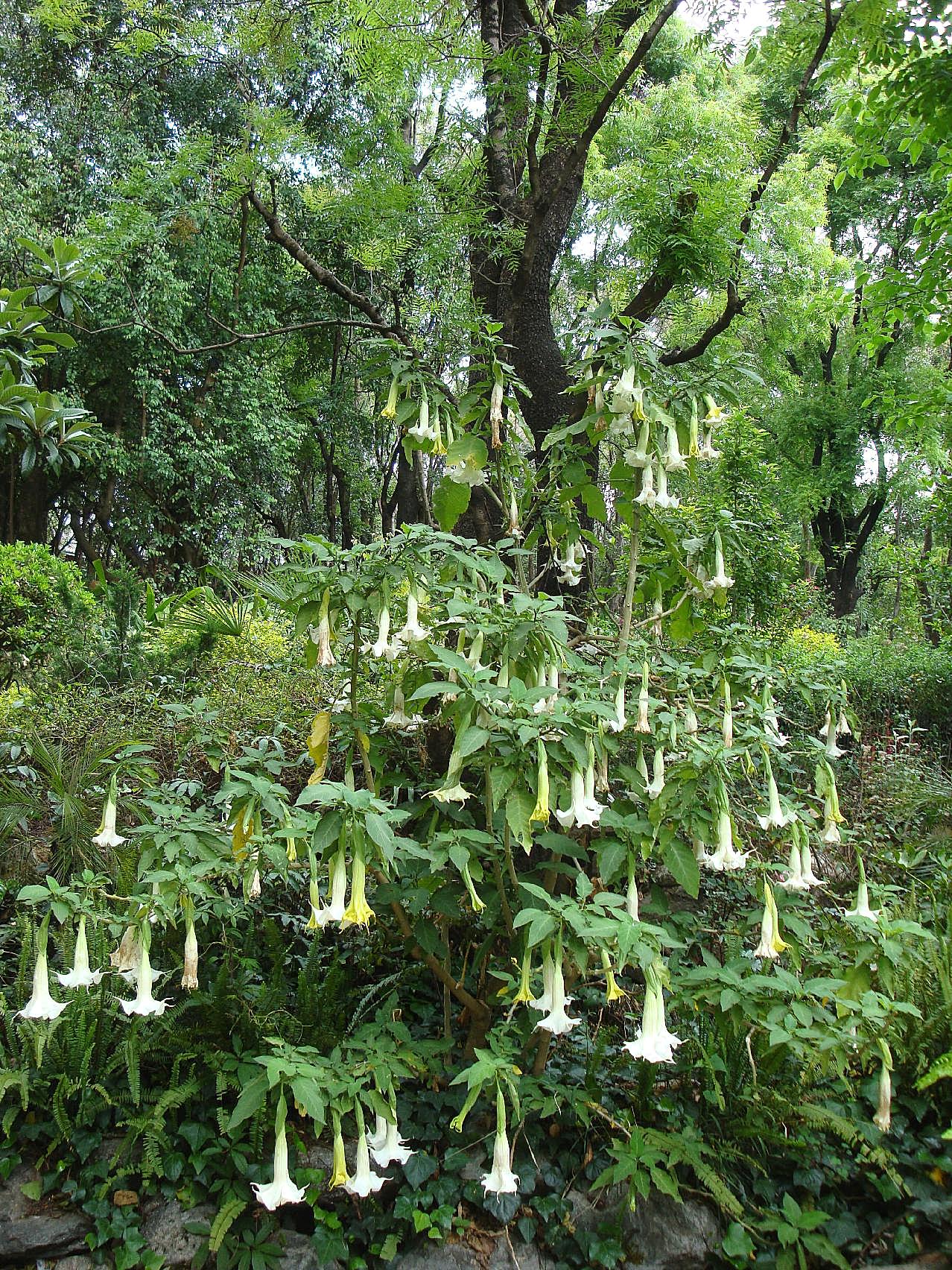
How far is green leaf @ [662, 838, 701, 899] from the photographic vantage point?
77.7 inches

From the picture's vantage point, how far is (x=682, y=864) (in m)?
2.00

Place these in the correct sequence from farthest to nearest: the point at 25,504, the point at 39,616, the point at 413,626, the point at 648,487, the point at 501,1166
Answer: the point at 25,504 < the point at 39,616 < the point at 648,487 < the point at 413,626 < the point at 501,1166

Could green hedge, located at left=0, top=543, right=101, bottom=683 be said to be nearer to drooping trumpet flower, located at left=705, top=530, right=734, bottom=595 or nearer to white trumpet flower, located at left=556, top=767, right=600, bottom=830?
drooping trumpet flower, located at left=705, top=530, right=734, bottom=595

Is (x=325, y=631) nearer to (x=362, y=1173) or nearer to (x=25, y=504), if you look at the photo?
(x=362, y=1173)

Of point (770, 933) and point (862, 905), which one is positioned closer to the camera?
point (770, 933)

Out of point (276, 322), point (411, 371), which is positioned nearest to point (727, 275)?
point (411, 371)

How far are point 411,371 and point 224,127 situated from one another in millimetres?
11150

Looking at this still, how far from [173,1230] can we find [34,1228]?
0.37 m

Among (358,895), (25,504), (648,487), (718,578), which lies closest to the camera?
(358,895)

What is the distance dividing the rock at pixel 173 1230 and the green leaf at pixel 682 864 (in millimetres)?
1589

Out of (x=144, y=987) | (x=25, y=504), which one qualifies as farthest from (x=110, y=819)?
(x=25, y=504)

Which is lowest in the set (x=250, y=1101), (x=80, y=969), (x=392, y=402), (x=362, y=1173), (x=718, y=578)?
(x=362, y=1173)

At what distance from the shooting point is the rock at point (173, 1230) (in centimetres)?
212

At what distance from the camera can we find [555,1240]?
A: 2148 millimetres
